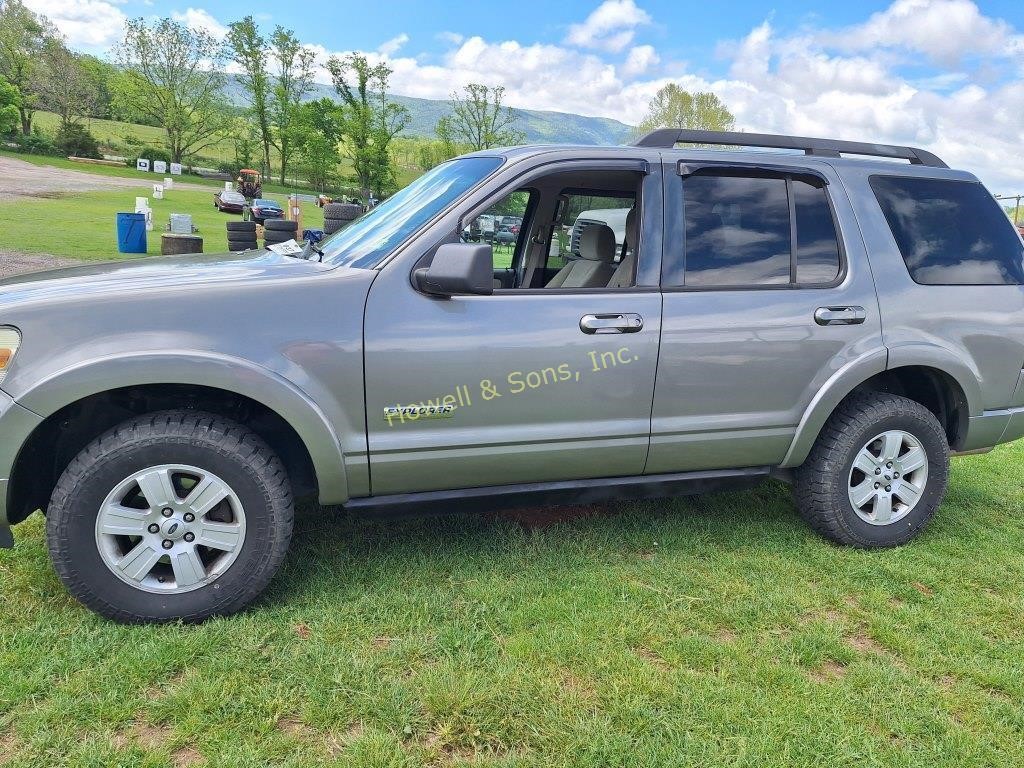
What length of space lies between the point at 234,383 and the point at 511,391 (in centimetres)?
107

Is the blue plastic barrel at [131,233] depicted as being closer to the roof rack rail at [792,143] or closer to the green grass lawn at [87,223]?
the green grass lawn at [87,223]

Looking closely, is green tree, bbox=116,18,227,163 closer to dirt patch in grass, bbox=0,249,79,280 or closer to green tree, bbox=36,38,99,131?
green tree, bbox=36,38,99,131

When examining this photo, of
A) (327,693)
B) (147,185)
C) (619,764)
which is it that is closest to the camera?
(619,764)

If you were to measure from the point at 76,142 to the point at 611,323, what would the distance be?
2438 inches

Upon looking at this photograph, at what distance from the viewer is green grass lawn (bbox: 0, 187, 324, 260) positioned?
581 inches


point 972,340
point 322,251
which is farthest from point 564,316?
point 972,340

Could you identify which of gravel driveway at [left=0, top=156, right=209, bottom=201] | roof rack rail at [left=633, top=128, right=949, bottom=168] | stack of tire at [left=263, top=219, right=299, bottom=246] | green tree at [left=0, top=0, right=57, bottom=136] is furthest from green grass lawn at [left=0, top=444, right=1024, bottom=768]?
green tree at [left=0, top=0, right=57, bottom=136]

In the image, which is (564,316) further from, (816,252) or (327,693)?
(327,693)

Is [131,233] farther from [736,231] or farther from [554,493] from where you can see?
[736,231]

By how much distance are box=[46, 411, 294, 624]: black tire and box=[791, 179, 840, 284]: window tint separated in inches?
101

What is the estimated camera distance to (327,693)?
2.47 meters

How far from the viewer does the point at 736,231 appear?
3436mm

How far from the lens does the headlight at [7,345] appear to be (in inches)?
101

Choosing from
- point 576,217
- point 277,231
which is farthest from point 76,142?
point 576,217
